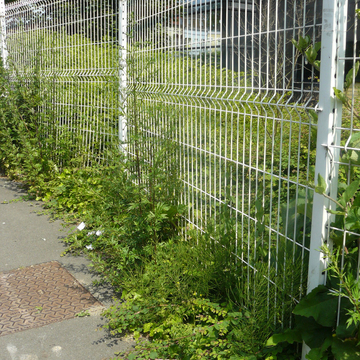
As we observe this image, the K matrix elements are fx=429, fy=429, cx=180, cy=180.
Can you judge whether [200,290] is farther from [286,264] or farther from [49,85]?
[49,85]

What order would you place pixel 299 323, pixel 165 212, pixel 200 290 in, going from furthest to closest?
pixel 165 212
pixel 200 290
pixel 299 323

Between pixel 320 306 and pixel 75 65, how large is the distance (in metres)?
5.98

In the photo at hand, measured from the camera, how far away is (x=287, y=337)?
2807 mm

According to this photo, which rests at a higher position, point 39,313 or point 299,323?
point 299,323

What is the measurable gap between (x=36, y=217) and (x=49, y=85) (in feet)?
8.75

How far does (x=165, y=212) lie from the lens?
4.51 m

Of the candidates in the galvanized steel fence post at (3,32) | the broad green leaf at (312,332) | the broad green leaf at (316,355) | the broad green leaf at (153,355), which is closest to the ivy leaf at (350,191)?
the broad green leaf at (312,332)

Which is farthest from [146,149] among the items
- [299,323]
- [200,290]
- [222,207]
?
[299,323]

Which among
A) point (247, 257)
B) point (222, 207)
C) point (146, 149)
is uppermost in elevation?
point (146, 149)

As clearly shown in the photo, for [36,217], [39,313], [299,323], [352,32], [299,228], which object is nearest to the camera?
[352,32]

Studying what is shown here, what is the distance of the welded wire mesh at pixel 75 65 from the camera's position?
20.6 feet

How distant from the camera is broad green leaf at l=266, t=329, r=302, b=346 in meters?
2.78

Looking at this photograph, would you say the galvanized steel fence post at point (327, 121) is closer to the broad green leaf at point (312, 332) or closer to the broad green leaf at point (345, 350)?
the broad green leaf at point (312, 332)

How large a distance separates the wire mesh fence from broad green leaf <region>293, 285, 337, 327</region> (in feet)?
0.28
